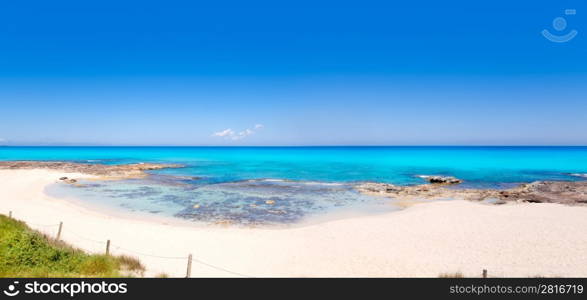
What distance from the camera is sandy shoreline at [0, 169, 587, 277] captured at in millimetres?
15914

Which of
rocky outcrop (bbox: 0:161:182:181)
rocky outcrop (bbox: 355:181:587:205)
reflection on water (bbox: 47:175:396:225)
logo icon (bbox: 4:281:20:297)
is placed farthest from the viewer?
rocky outcrop (bbox: 0:161:182:181)

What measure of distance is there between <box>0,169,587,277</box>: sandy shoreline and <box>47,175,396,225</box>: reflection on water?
12.9 ft

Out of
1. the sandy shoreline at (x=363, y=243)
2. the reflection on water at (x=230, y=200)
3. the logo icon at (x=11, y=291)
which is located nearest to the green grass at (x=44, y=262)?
the logo icon at (x=11, y=291)

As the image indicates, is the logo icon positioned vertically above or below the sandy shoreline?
above

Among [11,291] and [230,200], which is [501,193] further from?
[11,291]

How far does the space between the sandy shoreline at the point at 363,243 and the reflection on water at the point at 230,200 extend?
3938 millimetres

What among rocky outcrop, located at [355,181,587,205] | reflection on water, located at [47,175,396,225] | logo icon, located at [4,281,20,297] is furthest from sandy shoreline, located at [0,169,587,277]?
rocky outcrop, located at [355,181,587,205]

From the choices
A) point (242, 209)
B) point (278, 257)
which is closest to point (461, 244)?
point (278, 257)

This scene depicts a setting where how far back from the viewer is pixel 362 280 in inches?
500

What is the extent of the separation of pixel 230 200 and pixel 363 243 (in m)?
20.6

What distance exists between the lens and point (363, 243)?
20.3m

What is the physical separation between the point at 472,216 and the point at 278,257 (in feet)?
65.9

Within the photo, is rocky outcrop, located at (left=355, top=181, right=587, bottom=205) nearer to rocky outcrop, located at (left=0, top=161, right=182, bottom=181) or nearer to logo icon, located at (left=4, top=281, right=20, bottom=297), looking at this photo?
logo icon, located at (left=4, top=281, right=20, bottom=297)

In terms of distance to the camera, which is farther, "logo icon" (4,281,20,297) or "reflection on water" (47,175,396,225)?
"reflection on water" (47,175,396,225)
